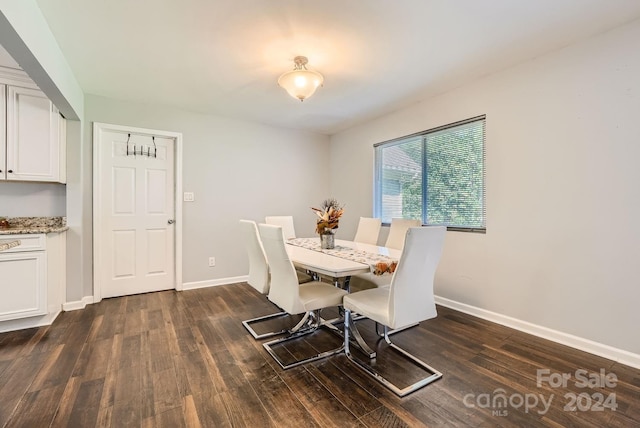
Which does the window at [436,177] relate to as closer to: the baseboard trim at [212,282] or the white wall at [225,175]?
the white wall at [225,175]

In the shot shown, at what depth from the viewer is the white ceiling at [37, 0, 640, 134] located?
1854mm

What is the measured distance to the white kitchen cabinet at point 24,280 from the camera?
7.96ft

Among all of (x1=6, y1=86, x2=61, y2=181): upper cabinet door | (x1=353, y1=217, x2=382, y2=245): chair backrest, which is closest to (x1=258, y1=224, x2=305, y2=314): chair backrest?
(x1=353, y1=217, x2=382, y2=245): chair backrest

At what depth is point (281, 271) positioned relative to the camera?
2029 millimetres

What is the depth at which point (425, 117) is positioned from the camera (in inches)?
133

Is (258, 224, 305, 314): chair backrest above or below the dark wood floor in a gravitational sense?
above

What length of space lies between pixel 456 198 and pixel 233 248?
116 inches

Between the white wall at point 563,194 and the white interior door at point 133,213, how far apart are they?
3.50 meters

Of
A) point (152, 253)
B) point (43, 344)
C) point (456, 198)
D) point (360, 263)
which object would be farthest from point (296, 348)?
point (152, 253)

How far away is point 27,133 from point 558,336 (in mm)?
4968

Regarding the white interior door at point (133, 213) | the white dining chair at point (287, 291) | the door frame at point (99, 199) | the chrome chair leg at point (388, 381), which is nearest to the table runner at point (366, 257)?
the white dining chair at point (287, 291)

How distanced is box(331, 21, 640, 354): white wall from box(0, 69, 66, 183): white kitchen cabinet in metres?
4.06

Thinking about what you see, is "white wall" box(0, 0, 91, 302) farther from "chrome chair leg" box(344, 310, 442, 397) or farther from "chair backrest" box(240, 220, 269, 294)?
"chrome chair leg" box(344, 310, 442, 397)

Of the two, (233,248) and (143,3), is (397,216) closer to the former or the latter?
(233,248)
